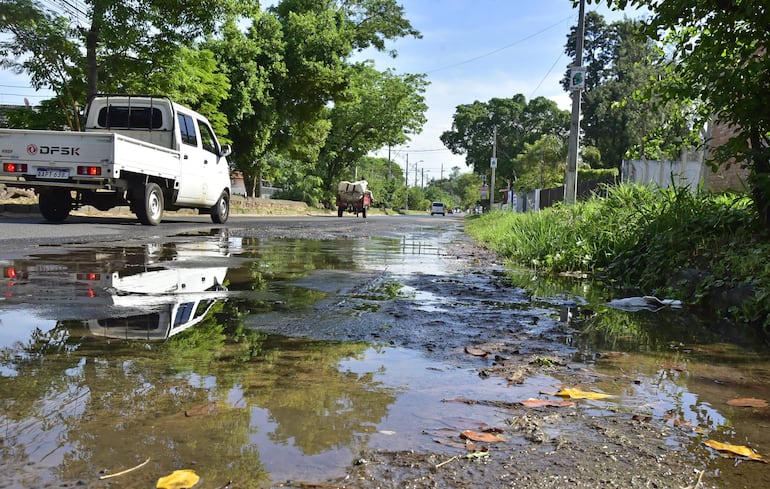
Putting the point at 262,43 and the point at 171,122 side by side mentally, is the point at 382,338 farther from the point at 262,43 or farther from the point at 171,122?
the point at 262,43

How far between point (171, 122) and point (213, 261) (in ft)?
21.9

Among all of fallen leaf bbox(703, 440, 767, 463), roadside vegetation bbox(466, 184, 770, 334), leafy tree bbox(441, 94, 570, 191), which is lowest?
fallen leaf bbox(703, 440, 767, 463)

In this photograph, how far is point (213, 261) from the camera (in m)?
7.07

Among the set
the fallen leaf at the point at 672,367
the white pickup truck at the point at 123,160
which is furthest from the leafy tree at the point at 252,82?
the fallen leaf at the point at 672,367

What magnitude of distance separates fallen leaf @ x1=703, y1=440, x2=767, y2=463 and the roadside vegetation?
267cm

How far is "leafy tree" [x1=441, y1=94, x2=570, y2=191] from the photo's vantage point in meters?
68.7

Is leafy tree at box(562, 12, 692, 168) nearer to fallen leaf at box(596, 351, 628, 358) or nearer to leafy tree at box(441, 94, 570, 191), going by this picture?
leafy tree at box(441, 94, 570, 191)

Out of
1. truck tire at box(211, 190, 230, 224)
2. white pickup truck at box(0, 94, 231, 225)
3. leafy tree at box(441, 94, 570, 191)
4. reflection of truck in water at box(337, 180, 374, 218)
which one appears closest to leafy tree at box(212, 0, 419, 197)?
reflection of truck in water at box(337, 180, 374, 218)

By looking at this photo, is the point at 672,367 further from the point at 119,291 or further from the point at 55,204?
the point at 55,204

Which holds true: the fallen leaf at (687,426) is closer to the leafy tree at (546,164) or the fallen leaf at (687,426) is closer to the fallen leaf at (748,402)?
the fallen leaf at (748,402)

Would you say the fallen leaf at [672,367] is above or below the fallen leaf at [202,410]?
below

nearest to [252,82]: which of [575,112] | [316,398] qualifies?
[575,112]

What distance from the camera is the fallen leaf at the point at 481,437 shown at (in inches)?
81.0

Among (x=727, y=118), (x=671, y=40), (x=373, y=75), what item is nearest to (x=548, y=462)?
(x=727, y=118)
